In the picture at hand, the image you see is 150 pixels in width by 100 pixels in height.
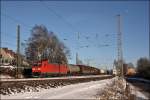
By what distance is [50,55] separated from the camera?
2361 inches

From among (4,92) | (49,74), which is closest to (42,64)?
(49,74)

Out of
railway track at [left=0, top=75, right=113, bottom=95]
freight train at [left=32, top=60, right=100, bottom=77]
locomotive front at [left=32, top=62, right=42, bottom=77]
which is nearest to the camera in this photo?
railway track at [left=0, top=75, right=113, bottom=95]

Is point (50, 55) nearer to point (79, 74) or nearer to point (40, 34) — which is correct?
point (40, 34)

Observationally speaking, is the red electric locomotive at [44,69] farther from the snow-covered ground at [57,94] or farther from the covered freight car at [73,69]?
the snow-covered ground at [57,94]

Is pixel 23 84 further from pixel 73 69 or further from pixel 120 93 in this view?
pixel 73 69

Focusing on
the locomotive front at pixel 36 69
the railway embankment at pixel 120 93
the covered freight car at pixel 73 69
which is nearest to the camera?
the railway embankment at pixel 120 93

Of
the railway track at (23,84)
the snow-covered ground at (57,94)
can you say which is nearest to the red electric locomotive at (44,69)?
the railway track at (23,84)

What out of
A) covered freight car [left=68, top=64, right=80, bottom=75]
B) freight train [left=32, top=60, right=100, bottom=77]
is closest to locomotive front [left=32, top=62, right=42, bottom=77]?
freight train [left=32, top=60, right=100, bottom=77]

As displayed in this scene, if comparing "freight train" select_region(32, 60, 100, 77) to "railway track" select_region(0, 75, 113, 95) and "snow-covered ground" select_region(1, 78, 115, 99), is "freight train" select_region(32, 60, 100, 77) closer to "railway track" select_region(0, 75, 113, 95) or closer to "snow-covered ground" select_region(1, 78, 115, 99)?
"railway track" select_region(0, 75, 113, 95)

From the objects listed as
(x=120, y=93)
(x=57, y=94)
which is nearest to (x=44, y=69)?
(x=120, y=93)

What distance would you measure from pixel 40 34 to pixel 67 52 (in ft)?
45.3

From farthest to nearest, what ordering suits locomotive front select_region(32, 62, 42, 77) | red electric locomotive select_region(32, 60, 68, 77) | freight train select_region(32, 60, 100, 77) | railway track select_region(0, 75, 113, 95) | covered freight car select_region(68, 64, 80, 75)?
covered freight car select_region(68, 64, 80, 75) → freight train select_region(32, 60, 100, 77) → red electric locomotive select_region(32, 60, 68, 77) → locomotive front select_region(32, 62, 42, 77) → railway track select_region(0, 75, 113, 95)

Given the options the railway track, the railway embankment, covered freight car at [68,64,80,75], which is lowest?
the railway embankment

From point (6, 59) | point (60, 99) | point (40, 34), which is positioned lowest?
point (60, 99)
